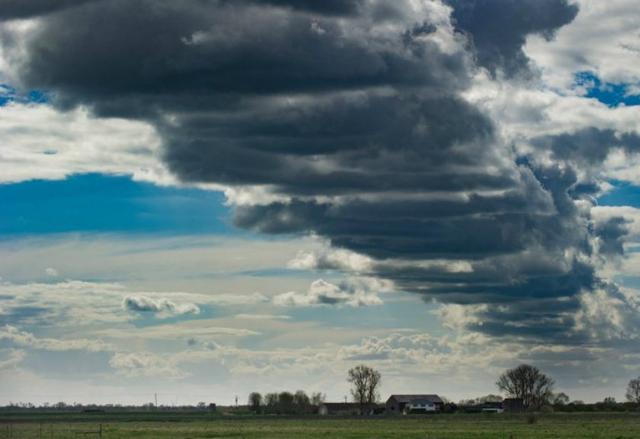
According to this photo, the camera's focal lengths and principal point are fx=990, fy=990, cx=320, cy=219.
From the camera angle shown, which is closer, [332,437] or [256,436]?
[332,437]

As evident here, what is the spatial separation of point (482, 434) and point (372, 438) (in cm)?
1148

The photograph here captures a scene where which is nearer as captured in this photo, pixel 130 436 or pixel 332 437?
pixel 332 437

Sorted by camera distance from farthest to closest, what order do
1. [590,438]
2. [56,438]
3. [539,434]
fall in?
1. [56,438]
2. [539,434]
3. [590,438]

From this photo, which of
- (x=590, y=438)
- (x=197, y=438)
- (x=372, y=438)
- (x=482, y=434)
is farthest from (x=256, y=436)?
(x=590, y=438)

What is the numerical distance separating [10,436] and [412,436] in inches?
1635

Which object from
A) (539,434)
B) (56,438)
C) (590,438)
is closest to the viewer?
(590,438)

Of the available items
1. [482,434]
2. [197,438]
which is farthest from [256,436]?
[482,434]

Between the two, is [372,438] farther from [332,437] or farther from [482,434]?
[482,434]

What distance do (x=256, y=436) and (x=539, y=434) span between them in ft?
83.9

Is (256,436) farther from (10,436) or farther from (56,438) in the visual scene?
(10,436)

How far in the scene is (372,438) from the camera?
3206 inches

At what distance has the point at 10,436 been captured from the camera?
98750mm

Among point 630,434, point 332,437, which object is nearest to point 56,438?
point 332,437

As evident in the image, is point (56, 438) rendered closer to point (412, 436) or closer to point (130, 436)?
point (130, 436)
